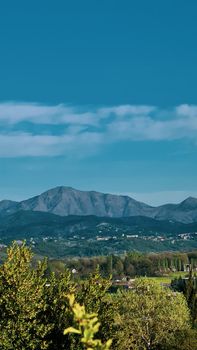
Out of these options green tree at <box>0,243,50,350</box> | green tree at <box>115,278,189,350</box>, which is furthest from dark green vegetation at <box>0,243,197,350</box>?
green tree at <box>115,278,189,350</box>

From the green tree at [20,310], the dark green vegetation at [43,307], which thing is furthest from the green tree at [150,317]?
the green tree at [20,310]

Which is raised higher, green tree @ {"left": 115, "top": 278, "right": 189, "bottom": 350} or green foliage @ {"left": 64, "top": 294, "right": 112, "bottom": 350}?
green foliage @ {"left": 64, "top": 294, "right": 112, "bottom": 350}

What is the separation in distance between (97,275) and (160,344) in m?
22.1

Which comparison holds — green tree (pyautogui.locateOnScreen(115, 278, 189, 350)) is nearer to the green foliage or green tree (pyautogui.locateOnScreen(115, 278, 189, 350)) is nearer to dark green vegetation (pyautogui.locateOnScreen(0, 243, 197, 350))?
dark green vegetation (pyautogui.locateOnScreen(0, 243, 197, 350))

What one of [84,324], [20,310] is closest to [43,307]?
[20,310]

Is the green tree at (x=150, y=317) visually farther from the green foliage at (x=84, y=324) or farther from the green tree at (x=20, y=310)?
the green foliage at (x=84, y=324)

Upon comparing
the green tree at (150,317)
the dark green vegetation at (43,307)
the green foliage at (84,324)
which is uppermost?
the green foliage at (84,324)

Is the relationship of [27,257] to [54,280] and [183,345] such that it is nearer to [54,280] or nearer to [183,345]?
[54,280]

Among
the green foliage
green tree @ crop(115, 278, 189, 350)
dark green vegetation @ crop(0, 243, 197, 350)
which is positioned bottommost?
green tree @ crop(115, 278, 189, 350)

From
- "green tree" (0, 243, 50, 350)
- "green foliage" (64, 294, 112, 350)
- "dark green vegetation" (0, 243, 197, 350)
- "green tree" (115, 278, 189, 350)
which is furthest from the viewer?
"green tree" (115, 278, 189, 350)

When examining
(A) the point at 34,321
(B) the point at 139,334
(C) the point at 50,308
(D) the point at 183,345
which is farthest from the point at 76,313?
(B) the point at 139,334

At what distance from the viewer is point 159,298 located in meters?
66.6

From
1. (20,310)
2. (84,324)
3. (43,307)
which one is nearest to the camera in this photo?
(84,324)

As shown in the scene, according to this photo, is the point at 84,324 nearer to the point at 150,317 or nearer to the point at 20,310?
the point at 20,310
